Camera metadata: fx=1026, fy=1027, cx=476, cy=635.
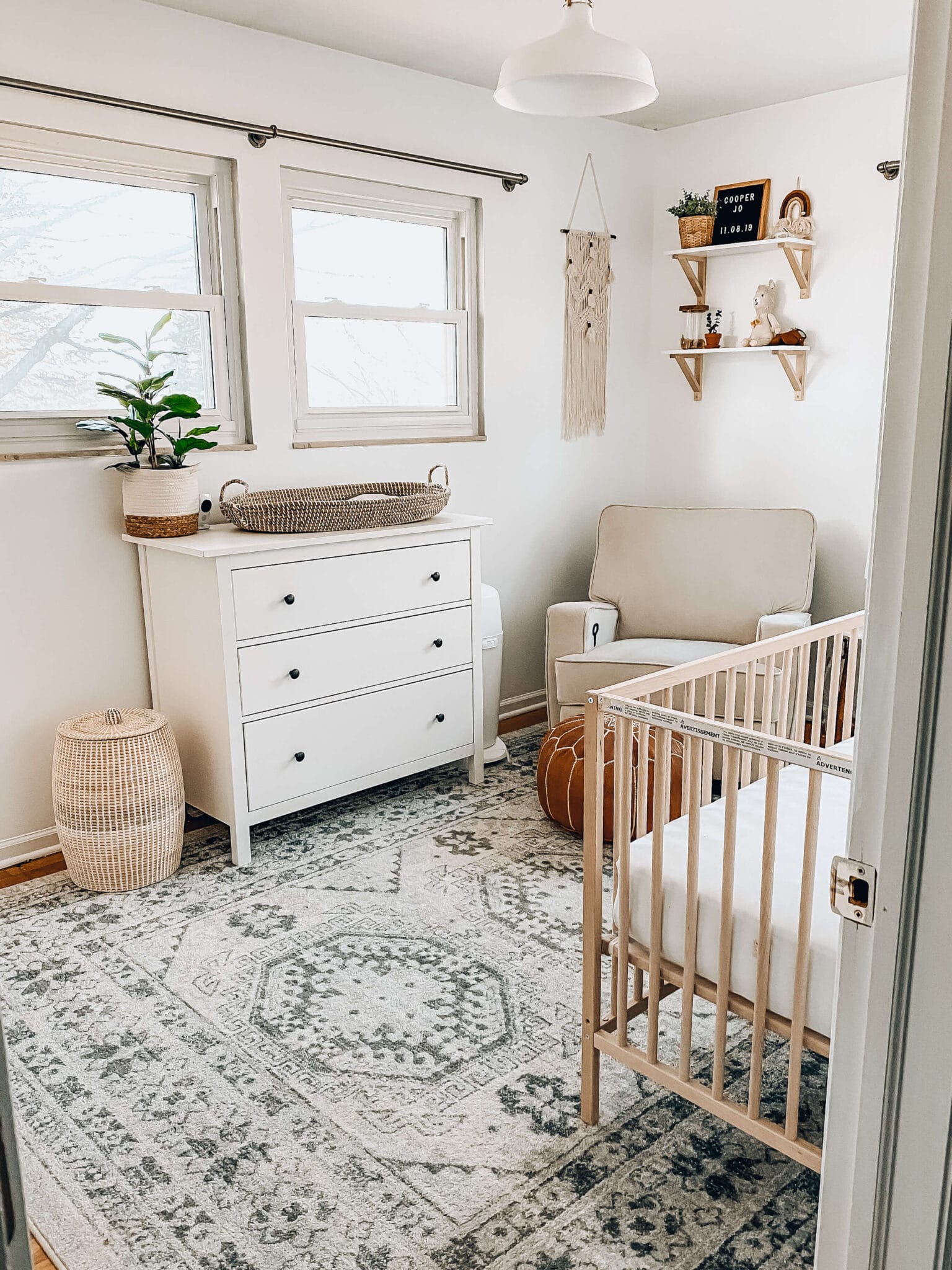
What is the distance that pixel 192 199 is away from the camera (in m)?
3.24

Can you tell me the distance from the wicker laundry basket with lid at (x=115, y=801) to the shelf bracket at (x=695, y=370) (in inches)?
109

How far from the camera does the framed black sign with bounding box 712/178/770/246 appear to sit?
4094 mm

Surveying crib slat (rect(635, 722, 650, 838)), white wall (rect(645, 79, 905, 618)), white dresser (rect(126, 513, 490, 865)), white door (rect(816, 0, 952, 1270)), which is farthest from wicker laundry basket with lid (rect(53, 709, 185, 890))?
white wall (rect(645, 79, 905, 618))

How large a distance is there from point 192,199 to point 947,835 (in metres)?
3.14

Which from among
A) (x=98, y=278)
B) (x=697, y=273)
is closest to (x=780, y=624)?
(x=697, y=273)

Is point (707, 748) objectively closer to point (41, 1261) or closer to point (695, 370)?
point (41, 1261)

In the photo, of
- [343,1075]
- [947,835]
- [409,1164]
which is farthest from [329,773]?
[947,835]

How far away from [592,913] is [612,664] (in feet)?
5.79

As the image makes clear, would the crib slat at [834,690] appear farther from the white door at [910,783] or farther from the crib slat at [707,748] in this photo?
the white door at [910,783]

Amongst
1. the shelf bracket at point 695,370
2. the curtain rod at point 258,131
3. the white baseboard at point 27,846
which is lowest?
the white baseboard at point 27,846

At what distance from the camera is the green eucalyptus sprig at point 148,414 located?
9.58 ft

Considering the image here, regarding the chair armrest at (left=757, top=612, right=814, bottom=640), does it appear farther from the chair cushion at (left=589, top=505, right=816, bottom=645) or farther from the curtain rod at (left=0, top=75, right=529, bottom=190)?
the curtain rod at (left=0, top=75, right=529, bottom=190)

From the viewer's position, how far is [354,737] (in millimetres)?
3207

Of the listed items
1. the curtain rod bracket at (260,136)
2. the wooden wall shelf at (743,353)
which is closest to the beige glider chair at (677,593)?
the wooden wall shelf at (743,353)
